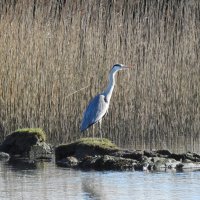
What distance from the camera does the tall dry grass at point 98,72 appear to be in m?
11.8

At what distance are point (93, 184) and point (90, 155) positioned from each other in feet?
5.92

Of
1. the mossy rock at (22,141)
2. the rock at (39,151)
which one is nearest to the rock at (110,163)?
the rock at (39,151)

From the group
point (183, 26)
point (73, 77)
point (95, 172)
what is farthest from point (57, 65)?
point (95, 172)

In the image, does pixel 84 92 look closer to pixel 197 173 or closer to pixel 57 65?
pixel 57 65

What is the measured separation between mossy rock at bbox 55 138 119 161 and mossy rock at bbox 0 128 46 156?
51 centimetres

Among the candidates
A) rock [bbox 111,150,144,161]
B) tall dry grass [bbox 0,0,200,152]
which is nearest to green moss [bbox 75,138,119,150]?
rock [bbox 111,150,144,161]

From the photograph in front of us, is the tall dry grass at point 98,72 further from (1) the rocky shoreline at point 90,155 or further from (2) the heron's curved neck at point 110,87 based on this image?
(1) the rocky shoreline at point 90,155

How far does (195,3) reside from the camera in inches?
521

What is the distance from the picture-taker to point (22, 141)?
10711 millimetres

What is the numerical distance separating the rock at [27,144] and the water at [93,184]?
3.94 ft

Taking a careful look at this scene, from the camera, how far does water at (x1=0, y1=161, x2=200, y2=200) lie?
Result: 24.2 ft

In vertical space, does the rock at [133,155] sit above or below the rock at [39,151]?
below

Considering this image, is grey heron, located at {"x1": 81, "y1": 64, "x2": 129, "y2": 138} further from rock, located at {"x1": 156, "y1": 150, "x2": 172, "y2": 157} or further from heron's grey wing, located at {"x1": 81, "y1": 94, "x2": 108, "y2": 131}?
rock, located at {"x1": 156, "y1": 150, "x2": 172, "y2": 157}

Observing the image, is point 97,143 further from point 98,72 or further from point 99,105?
point 98,72
